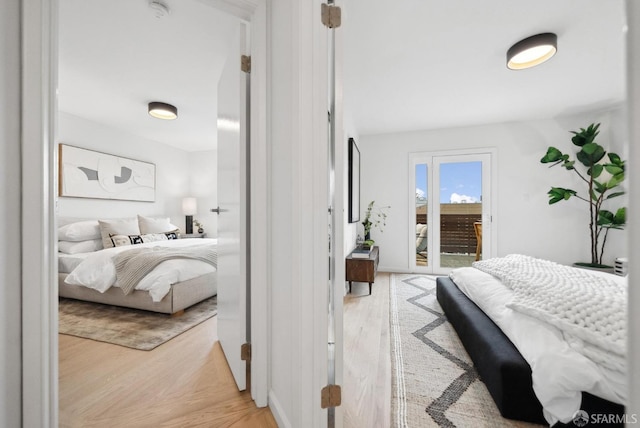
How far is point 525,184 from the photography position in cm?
387

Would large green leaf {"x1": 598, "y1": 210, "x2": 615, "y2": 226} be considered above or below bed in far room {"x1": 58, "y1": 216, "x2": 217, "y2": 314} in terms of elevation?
above

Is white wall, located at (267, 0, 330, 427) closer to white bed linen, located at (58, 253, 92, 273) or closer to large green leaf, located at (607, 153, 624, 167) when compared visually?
white bed linen, located at (58, 253, 92, 273)

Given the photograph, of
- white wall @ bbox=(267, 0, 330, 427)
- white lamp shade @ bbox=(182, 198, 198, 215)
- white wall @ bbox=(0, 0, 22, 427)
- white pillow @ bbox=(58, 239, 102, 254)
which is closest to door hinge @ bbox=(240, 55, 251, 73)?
white wall @ bbox=(267, 0, 330, 427)

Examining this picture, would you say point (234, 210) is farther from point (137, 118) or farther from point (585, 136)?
point (585, 136)

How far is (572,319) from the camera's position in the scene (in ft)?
3.96

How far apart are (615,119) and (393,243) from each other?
10.7 ft

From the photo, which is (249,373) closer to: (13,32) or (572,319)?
(572,319)

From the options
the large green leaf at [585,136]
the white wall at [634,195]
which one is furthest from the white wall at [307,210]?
the large green leaf at [585,136]

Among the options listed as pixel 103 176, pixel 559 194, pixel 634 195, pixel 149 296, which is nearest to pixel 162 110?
pixel 103 176

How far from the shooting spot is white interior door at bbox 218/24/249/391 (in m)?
1.43

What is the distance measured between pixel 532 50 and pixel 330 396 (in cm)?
279

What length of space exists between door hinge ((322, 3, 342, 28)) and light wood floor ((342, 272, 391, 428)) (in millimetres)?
1758
